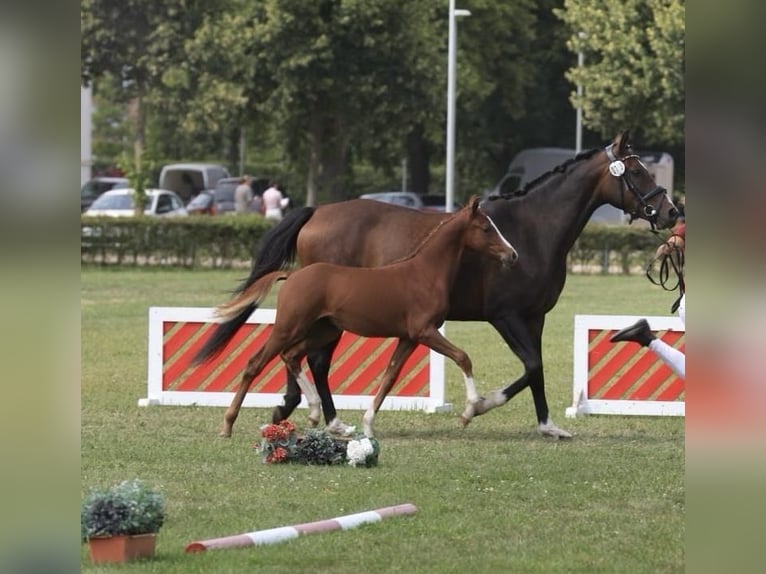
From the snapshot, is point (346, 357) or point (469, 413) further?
point (346, 357)

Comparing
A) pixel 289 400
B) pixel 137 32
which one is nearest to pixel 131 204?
pixel 137 32

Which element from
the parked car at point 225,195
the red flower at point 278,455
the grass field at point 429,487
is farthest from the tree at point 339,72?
the red flower at point 278,455

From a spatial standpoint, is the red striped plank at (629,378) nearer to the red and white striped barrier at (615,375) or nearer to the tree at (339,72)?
the red and white striped barrier at (615,375)

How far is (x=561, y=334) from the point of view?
2162 cm

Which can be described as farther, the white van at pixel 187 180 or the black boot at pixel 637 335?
the white van at pixel 187 180

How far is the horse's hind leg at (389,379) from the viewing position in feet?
37.6

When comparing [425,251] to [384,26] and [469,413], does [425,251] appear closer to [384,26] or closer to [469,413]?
[469,413]

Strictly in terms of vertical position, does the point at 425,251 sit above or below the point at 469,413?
above

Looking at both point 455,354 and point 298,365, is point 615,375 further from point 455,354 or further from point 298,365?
Answer: point 298,365

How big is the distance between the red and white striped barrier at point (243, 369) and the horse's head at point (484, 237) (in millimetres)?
2341
